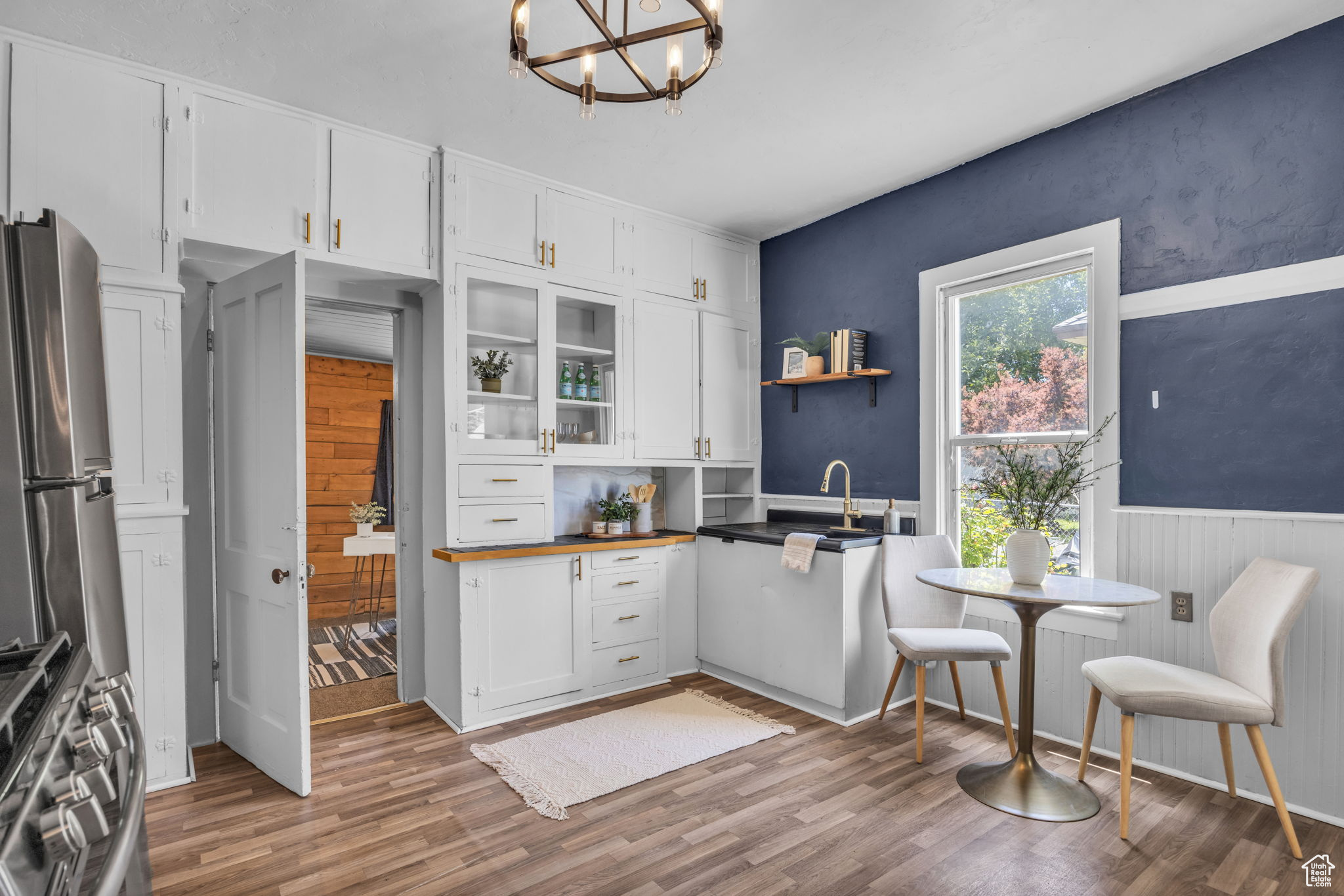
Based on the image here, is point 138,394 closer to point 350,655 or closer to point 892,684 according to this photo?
point 350,655

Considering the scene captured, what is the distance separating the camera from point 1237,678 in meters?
2.41

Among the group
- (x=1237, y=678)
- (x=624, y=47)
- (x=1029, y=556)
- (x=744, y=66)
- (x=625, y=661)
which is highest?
(x=744, y=66)

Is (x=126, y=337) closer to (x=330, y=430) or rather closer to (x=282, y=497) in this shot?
(x=282, y=497)

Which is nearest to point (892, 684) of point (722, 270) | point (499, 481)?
point (499, 481)

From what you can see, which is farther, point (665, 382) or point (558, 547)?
point (665, 382)

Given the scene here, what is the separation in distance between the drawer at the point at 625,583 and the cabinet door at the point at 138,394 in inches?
78.0

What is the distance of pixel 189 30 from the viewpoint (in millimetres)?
2480

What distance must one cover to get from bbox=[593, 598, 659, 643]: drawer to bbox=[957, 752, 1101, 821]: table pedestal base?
1.77 meters

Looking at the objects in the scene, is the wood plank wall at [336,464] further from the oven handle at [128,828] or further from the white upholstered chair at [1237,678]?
the white upholstered chair at [1237,678]

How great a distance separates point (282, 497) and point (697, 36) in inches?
92.1

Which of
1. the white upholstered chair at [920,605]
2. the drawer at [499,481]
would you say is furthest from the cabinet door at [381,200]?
the white upholstered chair at [920,605]

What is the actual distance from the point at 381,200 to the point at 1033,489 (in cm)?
310

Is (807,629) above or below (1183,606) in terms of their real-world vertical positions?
below

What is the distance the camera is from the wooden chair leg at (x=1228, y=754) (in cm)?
251
